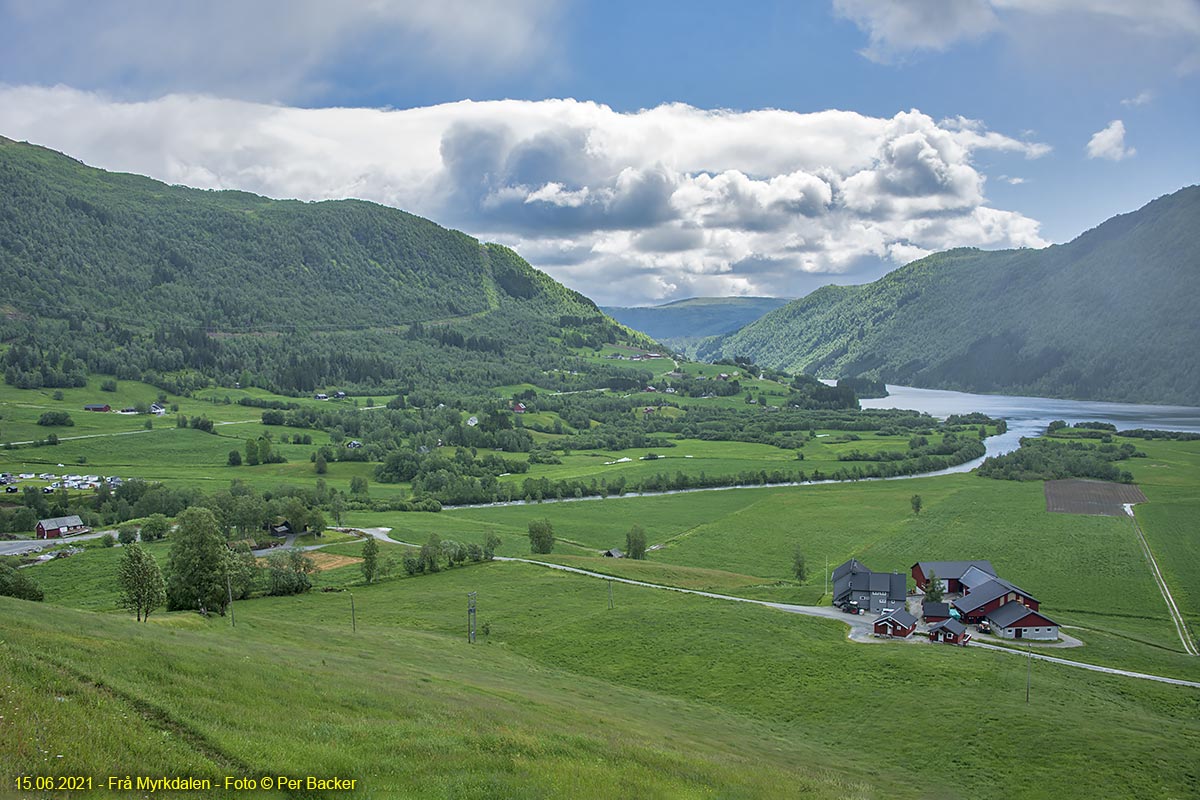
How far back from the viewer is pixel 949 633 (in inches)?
2362

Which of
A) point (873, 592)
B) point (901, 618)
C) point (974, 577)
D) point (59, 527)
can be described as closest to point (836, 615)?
point (873, 592)

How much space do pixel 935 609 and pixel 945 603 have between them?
1.24 meters

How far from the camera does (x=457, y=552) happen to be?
86312 millimetres

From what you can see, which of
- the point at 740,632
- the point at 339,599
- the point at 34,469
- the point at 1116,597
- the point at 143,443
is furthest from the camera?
the point at 143,443

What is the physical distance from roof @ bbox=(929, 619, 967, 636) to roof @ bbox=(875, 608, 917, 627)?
1693 mm

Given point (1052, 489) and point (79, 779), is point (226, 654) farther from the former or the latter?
point (1052, 489)

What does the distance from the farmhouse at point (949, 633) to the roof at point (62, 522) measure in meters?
104

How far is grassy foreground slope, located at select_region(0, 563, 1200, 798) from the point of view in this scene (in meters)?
18.8

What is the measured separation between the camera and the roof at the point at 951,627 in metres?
59.9

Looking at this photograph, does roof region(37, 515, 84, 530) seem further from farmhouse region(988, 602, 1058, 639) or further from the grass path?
the grass path

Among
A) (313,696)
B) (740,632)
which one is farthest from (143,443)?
(313,696)

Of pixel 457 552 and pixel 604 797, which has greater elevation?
pixel 604 797

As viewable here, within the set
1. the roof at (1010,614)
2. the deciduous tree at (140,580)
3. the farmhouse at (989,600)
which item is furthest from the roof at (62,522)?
the roof at (1010,614)

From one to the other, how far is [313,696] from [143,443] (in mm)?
151067
